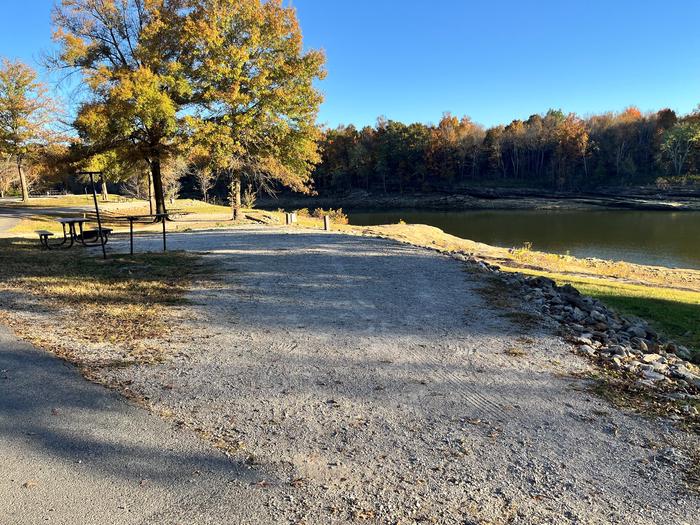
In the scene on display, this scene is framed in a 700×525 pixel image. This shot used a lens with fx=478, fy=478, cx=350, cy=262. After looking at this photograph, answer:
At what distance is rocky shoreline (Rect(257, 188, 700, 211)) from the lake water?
11.1m

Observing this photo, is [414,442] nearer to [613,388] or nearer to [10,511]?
[613,388]

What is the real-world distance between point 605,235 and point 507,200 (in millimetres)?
41741

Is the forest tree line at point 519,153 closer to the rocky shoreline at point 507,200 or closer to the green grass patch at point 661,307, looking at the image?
the rocky shoreline at point 507,200

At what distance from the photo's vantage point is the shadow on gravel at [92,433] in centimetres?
344

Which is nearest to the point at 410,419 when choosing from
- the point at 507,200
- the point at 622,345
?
the point at 622,345

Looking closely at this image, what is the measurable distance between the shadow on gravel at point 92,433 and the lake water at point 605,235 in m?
26.8

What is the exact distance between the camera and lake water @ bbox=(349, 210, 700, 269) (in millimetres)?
27688

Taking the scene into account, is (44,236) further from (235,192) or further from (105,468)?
(235,192)

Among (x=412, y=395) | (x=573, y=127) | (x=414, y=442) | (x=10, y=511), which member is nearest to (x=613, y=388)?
(x=412, y=395)

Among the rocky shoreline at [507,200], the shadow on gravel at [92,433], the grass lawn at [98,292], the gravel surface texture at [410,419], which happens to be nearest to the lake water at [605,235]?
the rocky shoreline at [507,200]

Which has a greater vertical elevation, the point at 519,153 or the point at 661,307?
the point at 519,153

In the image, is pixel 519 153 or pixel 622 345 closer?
pixel 622 345

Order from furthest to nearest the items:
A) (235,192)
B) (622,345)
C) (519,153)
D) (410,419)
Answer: (519,153), (235,192), (622,345), (410,419)

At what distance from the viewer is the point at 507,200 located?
77375 millimetres
